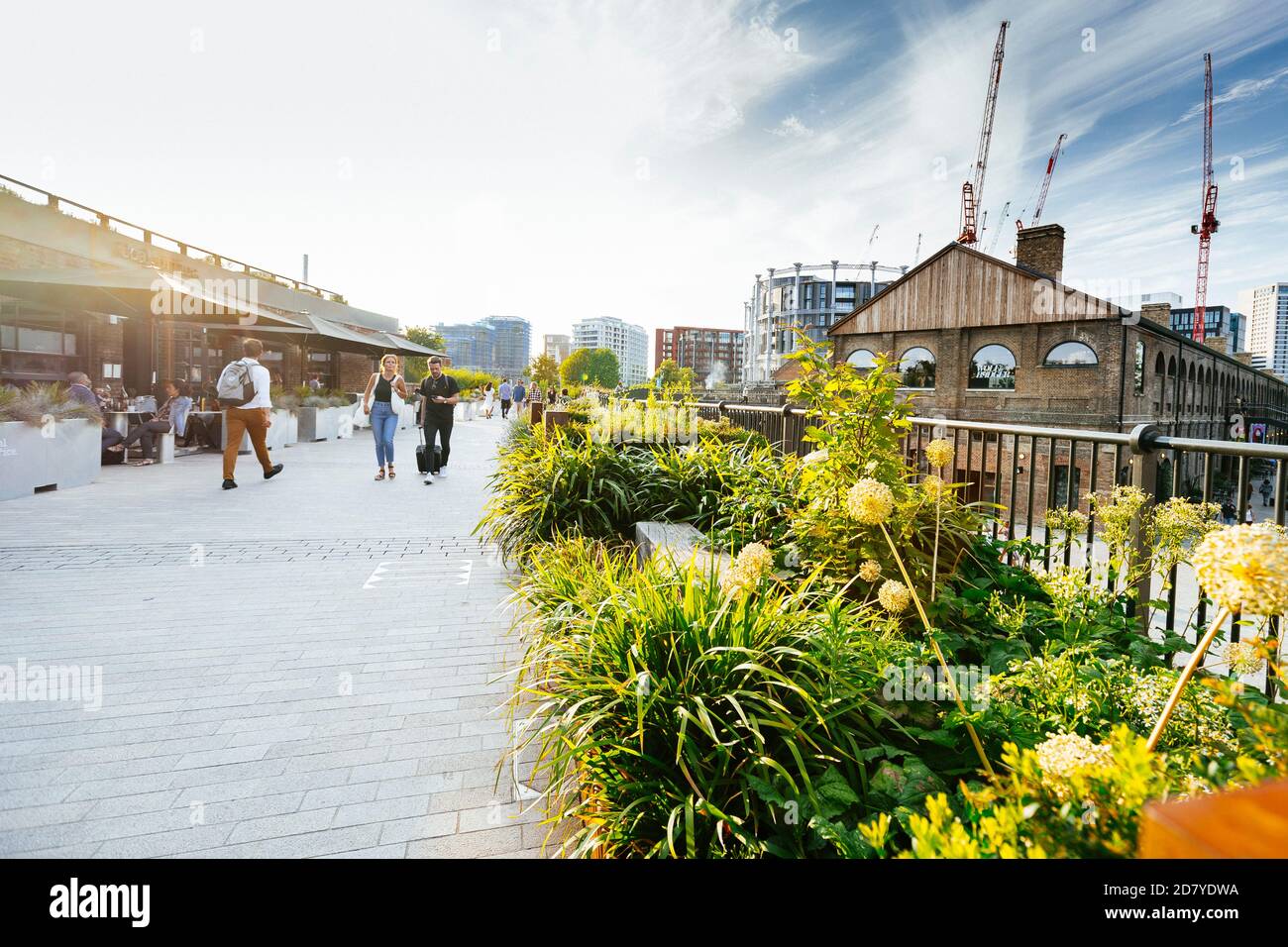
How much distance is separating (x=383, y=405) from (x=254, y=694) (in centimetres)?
854

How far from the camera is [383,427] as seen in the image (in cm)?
1127

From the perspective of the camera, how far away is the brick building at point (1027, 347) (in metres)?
27.5

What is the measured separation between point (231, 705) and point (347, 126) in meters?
11.2

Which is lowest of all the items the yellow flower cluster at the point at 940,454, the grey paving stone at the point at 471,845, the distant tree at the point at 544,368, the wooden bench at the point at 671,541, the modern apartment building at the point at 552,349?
the grey paving stone at the point at 471,845

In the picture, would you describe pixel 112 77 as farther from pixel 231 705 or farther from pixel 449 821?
pixel 449 821

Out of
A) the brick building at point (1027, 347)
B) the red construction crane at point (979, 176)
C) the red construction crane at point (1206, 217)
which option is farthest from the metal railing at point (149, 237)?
the red construction crane at point (1206, 217)

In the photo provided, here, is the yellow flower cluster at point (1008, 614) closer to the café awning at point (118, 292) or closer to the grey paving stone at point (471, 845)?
the grey paving stone at point (471, 845)

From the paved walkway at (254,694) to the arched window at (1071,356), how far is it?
101 ft

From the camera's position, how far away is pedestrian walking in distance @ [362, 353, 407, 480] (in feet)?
35.5

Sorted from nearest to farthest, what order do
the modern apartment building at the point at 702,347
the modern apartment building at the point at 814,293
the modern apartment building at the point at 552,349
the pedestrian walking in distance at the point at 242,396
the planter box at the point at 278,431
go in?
the pedestrian walking in distance at the point at 242,396
the planter box at the point at 278,431
the modern apartment building at the point at 552,349
the modern apartment building at the point at 814,293
the modern apartment building at the point at 702,347

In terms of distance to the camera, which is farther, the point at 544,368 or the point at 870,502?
the point at 544,368

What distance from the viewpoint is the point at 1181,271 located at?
79.9 meters

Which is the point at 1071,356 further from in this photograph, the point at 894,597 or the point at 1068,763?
the point at 1068,763

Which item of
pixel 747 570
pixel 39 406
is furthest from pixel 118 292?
pixel 747 570
